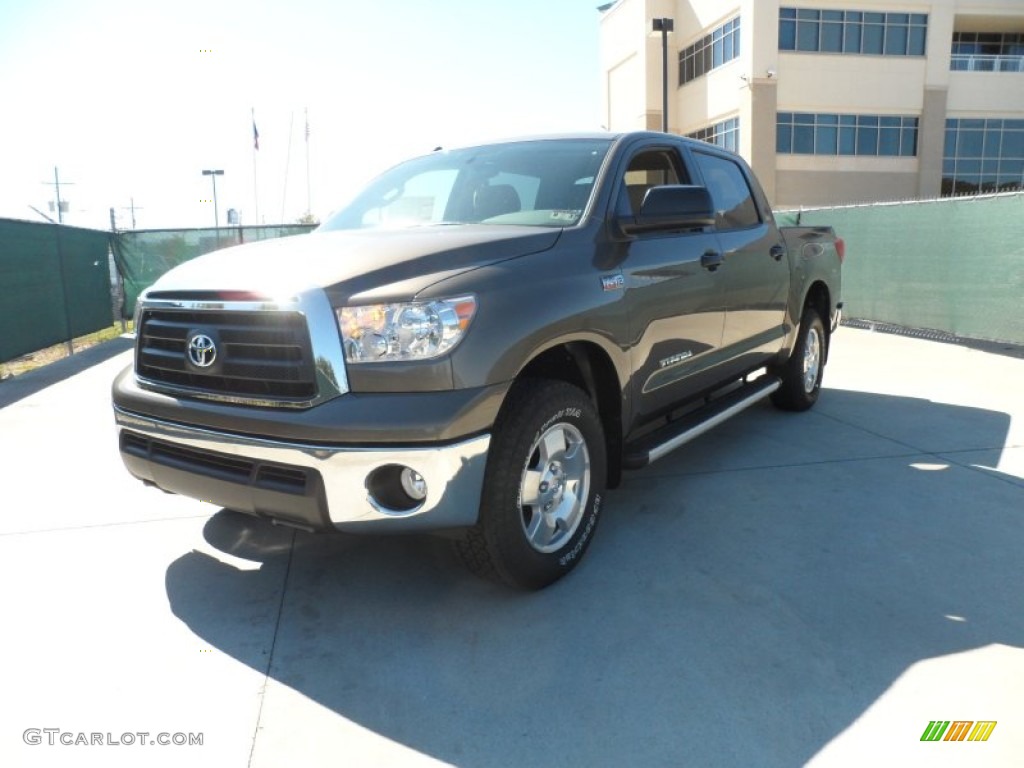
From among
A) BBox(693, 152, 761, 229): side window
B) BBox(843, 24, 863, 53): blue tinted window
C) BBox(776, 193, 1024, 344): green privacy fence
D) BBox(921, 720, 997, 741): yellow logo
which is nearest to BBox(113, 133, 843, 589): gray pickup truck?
BBox(693, 152, 761, 229): side window

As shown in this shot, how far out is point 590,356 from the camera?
143 inches

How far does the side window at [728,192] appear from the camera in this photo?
16.0 feet

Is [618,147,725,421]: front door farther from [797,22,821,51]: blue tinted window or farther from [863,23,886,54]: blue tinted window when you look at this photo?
[863,23,886,54]: blue tinted window

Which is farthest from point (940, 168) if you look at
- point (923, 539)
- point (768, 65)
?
point (923, 539)

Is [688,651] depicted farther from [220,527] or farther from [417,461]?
[220,527]

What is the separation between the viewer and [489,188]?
4102 mm

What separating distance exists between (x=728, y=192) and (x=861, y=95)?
34706 mm

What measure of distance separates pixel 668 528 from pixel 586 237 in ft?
5.09

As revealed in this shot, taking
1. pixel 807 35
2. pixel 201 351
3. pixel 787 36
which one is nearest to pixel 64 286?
pixel 201 351

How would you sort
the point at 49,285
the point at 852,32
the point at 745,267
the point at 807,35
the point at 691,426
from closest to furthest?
the point at 691,426 < the point at 745,267 < the point at 49,285 < the point at 807,35 < the point at 852,32

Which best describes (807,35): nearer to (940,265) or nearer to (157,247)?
(940,265)

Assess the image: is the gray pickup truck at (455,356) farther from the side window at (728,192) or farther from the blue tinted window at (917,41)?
the blue tinted window at (917,41)

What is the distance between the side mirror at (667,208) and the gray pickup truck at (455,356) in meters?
0.01

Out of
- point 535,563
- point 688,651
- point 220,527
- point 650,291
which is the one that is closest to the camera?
point 688,651
